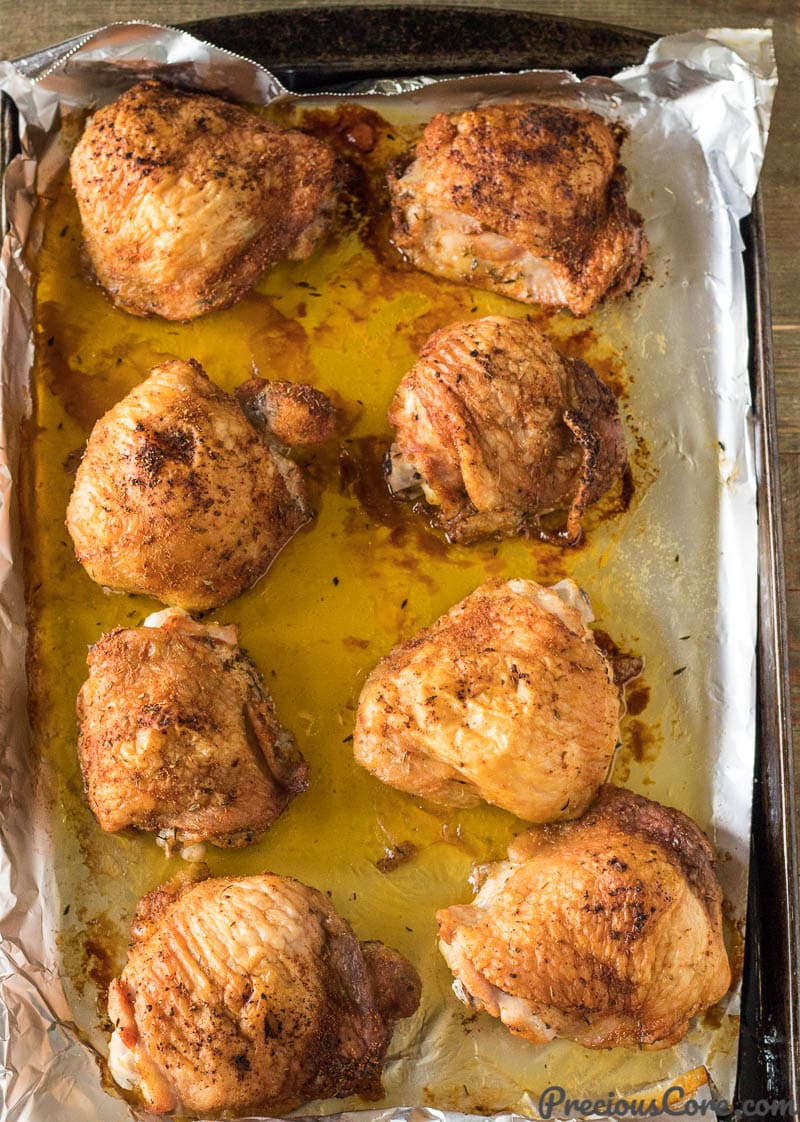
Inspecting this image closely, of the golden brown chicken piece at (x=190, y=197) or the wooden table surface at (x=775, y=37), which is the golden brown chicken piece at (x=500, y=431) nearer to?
the golden brown chicken piece at (x=190, y=197)

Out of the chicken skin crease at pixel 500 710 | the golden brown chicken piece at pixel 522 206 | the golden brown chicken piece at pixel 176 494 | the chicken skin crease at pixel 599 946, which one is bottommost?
the chicken skin crease at pixel 599 946

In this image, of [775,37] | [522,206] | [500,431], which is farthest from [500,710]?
[775,37]

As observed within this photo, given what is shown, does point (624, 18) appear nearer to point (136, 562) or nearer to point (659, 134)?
point (659, 134)

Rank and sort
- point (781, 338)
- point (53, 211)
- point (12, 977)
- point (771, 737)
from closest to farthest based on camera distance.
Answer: point (12, 977), point (771, 737), point (53, 211), point (781, 338)

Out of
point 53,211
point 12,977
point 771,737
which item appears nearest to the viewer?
point 12,977

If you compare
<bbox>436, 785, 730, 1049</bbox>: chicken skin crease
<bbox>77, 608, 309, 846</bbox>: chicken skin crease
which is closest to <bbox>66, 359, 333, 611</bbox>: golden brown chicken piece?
<bbox>77, 608, 309, 846</bbox>: chicken skin crease

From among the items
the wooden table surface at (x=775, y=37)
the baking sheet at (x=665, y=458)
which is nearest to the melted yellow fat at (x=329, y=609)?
the baking sheet at (x=665, y=458)

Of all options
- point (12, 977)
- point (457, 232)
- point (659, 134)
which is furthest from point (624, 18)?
point (12, 977)

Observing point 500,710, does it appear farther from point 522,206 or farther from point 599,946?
point 522,206
